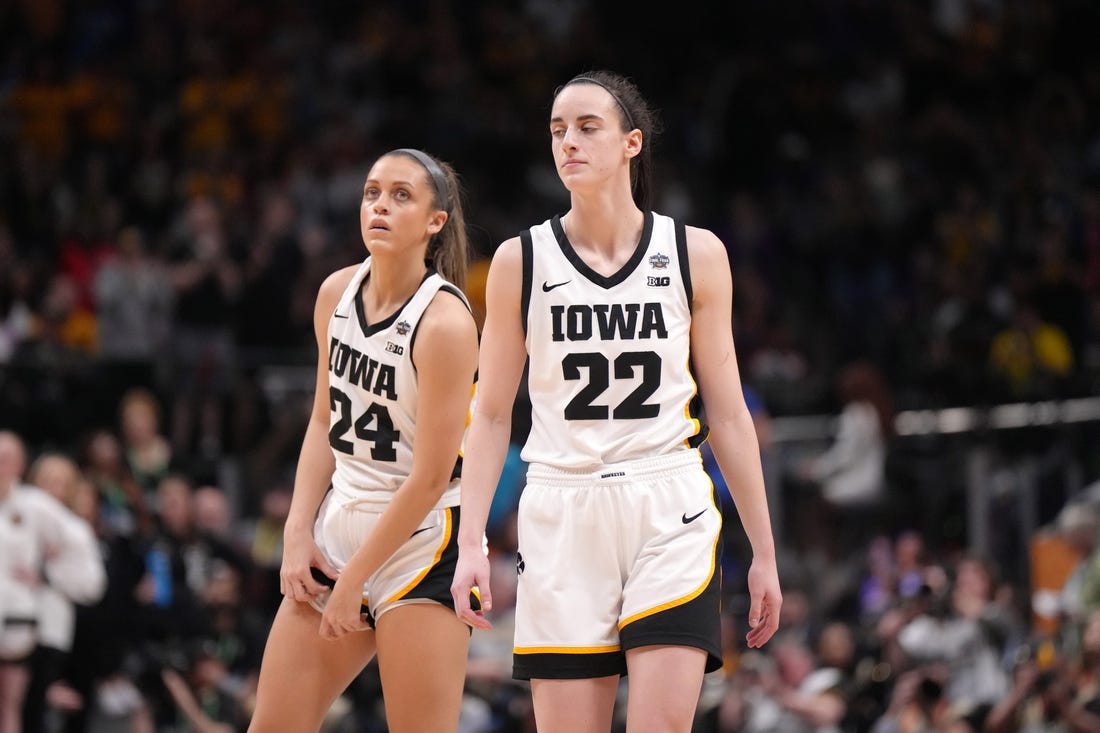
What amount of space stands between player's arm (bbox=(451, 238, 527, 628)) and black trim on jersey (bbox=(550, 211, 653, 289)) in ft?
0.42

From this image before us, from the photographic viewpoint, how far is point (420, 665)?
4.51 m

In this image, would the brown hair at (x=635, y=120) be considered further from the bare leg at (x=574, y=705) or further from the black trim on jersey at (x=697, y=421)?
the bare leg at (x=574, y=705)

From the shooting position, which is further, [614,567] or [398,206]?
[398,206]

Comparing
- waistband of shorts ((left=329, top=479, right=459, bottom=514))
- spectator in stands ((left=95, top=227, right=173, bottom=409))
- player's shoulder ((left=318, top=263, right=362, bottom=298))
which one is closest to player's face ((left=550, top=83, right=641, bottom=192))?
player's shoulder ((left=318, top=263, right=362, bottom=298))

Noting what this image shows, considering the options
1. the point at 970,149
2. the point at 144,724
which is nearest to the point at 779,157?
the point at 970,149

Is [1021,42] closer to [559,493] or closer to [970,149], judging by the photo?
[970,149]

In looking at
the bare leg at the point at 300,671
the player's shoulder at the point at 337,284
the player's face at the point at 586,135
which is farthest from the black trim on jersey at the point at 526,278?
the bare leg at the point at 300,671

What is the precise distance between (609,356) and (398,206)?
35.1 inches

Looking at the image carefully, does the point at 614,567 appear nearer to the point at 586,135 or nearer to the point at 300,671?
the point at 300,671

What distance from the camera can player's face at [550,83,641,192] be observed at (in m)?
4.27

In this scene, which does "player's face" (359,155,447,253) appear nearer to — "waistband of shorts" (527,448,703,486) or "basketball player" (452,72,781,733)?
"basketball player" (452,72,781,733)

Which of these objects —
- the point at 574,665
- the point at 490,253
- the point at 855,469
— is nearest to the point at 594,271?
the point at 574,665

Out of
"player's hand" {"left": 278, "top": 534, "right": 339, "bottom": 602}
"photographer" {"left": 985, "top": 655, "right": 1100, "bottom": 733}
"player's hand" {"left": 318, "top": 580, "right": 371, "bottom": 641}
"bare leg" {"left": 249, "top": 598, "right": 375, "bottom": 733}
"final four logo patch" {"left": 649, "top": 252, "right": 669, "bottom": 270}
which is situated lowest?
"photographer" {"left": 985, "top": 655, "right": 1100, "bottom": 733}

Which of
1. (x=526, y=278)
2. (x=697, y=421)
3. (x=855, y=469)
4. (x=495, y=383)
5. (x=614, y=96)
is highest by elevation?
(x=614, y=96)
